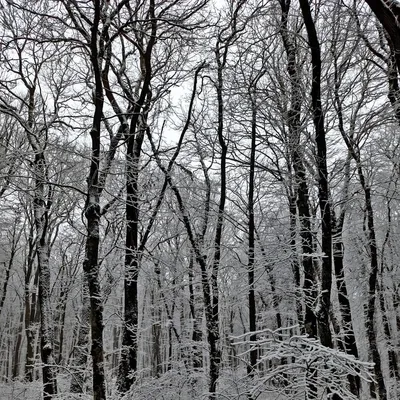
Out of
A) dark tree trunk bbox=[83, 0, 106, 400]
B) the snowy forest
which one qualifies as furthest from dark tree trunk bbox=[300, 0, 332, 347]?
dark tree trunk bbox=[83, 0, 106, 400]

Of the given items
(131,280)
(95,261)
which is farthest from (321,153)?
(131,280)

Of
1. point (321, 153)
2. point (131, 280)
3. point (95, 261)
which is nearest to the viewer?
point (321, 153)

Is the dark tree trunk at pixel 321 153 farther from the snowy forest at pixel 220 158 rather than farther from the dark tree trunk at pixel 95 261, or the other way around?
the dark tree trunk at pixel 95 261

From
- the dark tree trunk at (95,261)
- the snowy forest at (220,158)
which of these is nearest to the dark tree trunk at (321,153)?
the snowy forest at (220,158)

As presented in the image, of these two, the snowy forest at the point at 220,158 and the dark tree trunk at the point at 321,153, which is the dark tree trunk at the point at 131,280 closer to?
the snowy forest at the point at 220,158

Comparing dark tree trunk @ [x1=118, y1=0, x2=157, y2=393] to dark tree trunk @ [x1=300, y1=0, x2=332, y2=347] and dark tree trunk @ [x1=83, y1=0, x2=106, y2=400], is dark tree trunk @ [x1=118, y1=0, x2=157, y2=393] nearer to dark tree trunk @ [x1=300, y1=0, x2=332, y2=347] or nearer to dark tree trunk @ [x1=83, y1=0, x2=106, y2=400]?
dark tree trunk @ [x1=83, y1=0, x2=106, y2=400]

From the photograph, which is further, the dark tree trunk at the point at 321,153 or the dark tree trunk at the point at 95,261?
the dark tree trunk at the point at 95,261

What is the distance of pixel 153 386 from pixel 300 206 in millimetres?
5457

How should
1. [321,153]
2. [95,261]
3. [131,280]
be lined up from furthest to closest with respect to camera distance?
[131,280] < [95,261] < [321,153]

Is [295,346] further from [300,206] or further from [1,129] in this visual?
[1,129]

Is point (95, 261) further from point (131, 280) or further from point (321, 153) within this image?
point (321, 153)

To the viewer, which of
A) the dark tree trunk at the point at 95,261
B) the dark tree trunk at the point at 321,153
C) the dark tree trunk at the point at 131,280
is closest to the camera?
the dark tree trunk at the point at 321,153

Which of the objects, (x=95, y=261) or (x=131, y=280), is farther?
(x=131, y=280)

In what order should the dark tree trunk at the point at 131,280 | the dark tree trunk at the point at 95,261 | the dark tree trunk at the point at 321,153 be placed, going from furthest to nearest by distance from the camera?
the dark tree trunk at the point at 131,280
the dark tree trunk at the point at 95,261
the dark tree trunk at the point at 321,153
